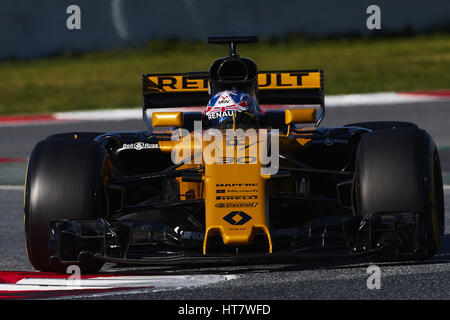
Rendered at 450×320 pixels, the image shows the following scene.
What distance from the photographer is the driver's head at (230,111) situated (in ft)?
22.7

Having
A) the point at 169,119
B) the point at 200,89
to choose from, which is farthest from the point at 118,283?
the point at 200,89

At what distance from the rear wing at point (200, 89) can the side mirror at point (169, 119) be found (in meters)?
1.17

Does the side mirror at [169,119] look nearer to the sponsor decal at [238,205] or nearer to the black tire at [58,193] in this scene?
the black tire at [58,193]

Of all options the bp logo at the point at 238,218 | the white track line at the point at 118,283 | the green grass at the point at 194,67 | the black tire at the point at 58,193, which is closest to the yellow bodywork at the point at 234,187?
the bp logo at the point at 238,218

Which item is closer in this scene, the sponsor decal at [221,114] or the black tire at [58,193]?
the black tire at [58,193]

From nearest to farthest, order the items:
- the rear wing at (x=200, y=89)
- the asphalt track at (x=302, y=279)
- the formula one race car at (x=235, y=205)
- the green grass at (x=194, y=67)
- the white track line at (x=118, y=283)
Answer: the asphalt track at (x=302, y=279) < the white track line at (x=118, y=283) < the formula one race car at (x=235, y=205) < the rear wing at (x=200, y=89) < the green grass at (x=194, y=67)

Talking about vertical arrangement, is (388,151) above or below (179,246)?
above

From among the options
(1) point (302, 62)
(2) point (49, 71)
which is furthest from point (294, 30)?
(2) point (49, 71)

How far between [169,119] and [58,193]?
1265 mm

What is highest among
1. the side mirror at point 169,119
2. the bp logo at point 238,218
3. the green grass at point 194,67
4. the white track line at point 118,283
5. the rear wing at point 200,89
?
the green grass at point 194,67

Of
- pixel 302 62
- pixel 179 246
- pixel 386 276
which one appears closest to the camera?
pixel 386 276

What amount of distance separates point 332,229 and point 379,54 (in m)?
17.2
